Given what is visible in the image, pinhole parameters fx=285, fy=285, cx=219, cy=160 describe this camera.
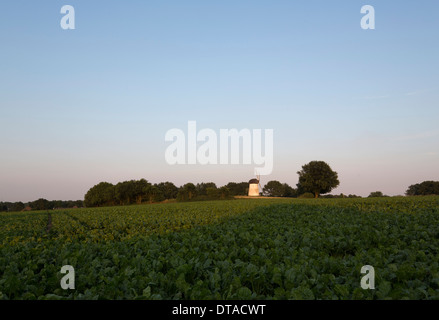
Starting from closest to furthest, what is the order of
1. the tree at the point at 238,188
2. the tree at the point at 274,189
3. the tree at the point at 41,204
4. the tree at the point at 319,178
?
the tree at the point at 319,178
the tree at the point at 41,204
the tree at the point at 274,189
the tree at the point at 238,188

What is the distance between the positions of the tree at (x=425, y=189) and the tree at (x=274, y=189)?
47126mm

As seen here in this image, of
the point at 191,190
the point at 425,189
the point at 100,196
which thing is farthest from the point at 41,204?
the point at 425,189

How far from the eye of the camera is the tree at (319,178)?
91.1 meters

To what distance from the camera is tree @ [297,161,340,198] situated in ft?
299

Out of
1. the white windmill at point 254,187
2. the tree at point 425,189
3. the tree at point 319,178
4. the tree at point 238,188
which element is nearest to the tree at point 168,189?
the tree at point 238,188

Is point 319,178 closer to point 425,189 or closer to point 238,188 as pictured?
point 425,189

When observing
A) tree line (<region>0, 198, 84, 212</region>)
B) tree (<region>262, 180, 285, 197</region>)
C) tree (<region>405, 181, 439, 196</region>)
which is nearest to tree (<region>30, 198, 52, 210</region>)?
tree line (<region>0, 198, 84, 212</region>)

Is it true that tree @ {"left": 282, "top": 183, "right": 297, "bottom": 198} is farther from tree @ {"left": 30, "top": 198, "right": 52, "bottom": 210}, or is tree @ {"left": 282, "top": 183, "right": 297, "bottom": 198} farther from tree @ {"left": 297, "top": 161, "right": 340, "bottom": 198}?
tree @ {"left": 30, "top": 198, "right": 52, "bottom": 210}

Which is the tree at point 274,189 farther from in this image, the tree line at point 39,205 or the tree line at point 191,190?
the tree line at point 39,205

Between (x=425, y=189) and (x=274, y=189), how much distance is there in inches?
2180

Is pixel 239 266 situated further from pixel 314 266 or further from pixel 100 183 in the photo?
pixel 100 183

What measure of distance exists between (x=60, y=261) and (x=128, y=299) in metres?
3.84

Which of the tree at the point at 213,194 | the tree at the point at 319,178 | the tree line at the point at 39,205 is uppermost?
the tree at the point at 319,178
